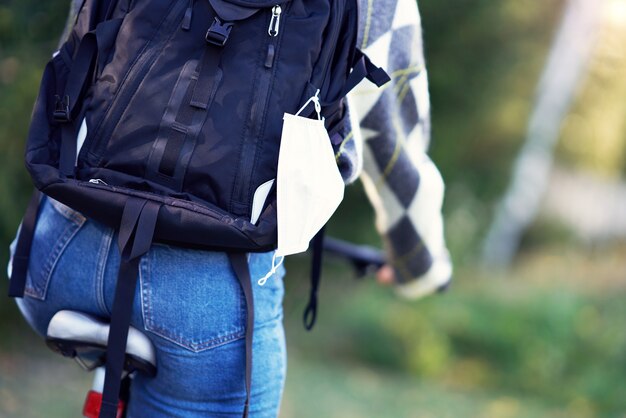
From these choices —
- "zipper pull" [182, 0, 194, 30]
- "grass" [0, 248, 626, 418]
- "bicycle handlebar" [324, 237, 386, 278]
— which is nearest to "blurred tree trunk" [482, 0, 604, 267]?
"grass" [0, 248, 626, 418]

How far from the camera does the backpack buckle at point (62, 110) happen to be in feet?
5.19

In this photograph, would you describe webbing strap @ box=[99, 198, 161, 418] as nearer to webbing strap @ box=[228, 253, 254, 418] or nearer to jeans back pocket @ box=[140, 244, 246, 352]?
jeans back pocket @ box=[140, 244, 246, 352]

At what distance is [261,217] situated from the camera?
1.52m

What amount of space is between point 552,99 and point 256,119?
36.1 ft

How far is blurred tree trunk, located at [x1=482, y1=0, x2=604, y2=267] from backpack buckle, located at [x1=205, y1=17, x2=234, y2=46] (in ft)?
33.5

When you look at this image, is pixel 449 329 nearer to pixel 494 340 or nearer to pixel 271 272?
pixel 494 340

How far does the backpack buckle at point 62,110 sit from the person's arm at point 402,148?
59cm

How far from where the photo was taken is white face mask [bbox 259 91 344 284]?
150 centimetres

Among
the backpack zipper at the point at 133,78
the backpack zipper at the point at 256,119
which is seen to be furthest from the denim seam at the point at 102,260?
the backpack zipper at the point at 256,119

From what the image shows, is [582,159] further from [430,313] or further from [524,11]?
[430,313]

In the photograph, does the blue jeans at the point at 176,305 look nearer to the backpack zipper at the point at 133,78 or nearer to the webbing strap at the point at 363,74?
the backpack zipper at the point at 133,78

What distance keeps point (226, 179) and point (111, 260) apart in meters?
0.28

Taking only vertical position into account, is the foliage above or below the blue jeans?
below

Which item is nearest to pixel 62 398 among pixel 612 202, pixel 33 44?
pixel 33 44
